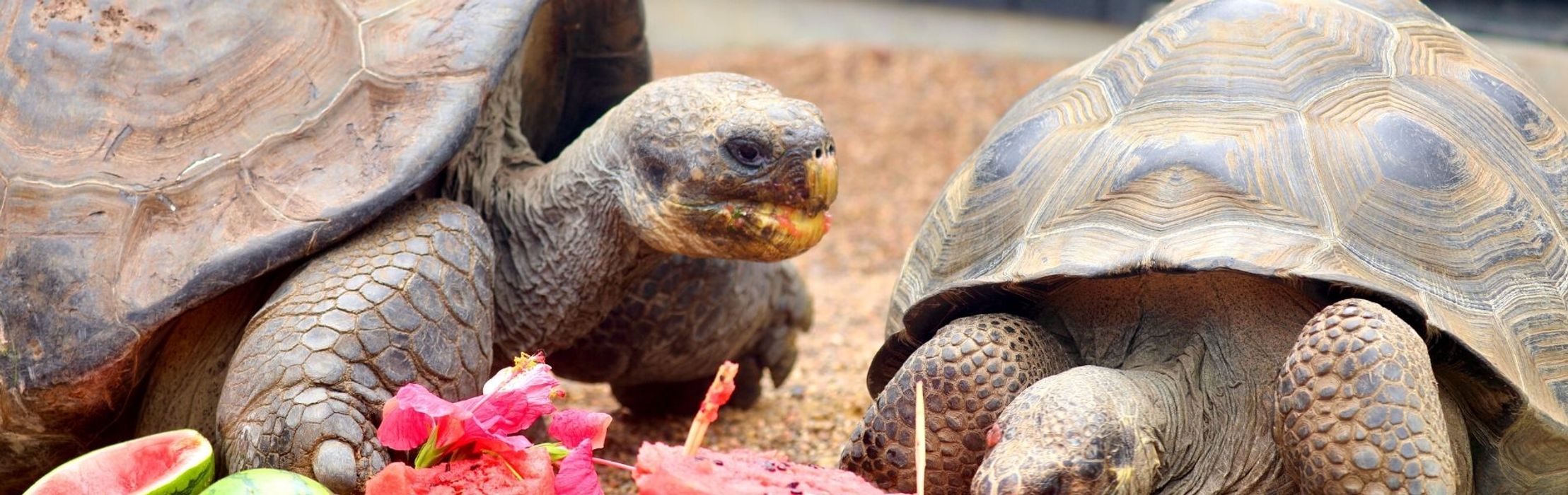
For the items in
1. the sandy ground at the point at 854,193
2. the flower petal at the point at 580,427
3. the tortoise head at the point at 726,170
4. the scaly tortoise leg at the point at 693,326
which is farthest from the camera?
the sandy ground at the point at 854,193

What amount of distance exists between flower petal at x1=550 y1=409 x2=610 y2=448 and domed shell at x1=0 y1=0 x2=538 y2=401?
57 centimetres

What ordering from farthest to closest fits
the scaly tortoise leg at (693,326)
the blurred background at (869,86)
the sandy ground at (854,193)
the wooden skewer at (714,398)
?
the blurred background at (869,86) → the sandy ground at (854,193) → the scaly tortoise leg at (693,326) → the wooden skewer at (714,398)

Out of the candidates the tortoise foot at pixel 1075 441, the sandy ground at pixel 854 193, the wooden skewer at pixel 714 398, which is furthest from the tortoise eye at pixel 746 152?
the sandy ground at pixel 854 193

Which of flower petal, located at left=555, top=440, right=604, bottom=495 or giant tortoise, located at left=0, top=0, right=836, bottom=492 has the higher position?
giant tortoise, located at left=0, top=0, right=836, bottom=492

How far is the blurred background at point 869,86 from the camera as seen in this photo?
14.1 feet

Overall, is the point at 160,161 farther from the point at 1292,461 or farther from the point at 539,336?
the point at 1292,461

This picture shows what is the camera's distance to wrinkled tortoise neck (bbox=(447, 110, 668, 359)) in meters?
3.25

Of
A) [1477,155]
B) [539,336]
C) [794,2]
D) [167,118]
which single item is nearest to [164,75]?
[167,118]

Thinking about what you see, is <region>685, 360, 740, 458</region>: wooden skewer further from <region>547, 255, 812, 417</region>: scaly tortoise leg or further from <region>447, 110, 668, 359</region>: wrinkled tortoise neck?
<region>547, 255, 812, 417</region>: scaly tortoise leg

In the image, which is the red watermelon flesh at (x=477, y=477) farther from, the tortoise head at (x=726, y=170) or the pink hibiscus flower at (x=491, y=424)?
the tortoise head at (x=726, y=170)

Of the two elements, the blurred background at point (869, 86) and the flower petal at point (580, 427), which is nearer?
the flower petal at point (580, 427)

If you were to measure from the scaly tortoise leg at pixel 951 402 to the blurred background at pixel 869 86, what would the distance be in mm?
877

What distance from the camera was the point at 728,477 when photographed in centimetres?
230

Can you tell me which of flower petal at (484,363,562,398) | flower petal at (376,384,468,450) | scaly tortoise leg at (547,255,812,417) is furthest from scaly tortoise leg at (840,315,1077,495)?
scaly tortoise leg at (547,255,812,417)
